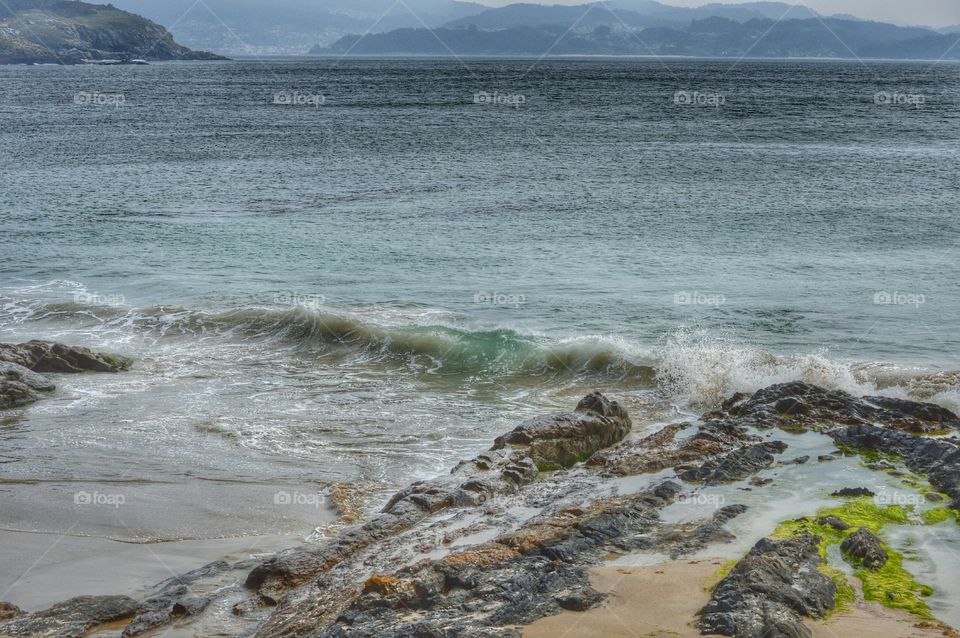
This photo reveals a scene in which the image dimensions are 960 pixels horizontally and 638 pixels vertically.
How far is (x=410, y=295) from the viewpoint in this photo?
998 inches

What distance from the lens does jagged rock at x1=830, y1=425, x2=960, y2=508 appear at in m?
11.4

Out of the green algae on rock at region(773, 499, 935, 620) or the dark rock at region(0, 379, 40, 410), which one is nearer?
the green algae on rock at region(773, 499, 935, 620)

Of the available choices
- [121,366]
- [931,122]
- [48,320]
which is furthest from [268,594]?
[931,122]

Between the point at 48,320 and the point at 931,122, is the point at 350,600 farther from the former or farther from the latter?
the point at 931,122

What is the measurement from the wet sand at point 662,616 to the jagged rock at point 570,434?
4.79 meters

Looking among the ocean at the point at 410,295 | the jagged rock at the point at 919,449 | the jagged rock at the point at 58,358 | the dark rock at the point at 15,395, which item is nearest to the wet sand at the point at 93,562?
the ocean at the point at 410,295

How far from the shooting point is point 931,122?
71875 millimetres

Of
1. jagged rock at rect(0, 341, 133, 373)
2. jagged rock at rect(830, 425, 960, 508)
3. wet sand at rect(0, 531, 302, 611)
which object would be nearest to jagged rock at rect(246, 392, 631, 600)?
wet sand at rect(0, 531, 302, 611)

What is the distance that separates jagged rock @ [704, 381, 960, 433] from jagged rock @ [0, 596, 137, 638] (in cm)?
904

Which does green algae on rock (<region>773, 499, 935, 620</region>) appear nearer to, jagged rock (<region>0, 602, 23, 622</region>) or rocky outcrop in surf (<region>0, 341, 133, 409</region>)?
jagged rock (<region>0, 602, 23, 622</region>)

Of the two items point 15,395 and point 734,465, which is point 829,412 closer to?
point 734,465

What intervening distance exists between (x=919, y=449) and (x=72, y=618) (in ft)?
33.8

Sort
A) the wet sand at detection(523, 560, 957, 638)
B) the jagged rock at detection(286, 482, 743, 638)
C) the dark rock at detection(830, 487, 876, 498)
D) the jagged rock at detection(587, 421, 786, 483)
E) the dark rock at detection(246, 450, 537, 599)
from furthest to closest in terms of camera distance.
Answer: the jagged rock at detection(587, 421, 786, 483)
the dark rock at detection(830, 487, 876, 498)
the dark rock at detection(246, 450, 537, 599)
the jagged rock at detection(286, 482, 743, 638)
the wet sand at detection(523, 560, 957, 638)

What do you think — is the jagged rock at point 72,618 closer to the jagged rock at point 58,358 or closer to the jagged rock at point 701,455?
the jagged rock at point 701,455
